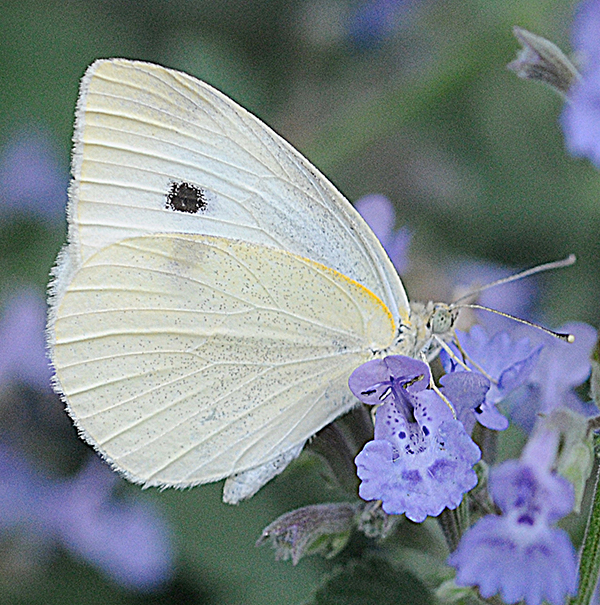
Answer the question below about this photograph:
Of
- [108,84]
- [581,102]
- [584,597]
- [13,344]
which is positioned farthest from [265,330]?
[13,344]

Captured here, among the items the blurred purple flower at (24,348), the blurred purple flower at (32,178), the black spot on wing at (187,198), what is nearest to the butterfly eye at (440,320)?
the black spot on wing at (187,198)

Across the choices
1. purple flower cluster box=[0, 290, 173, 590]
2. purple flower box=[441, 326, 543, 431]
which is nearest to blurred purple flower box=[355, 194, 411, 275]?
purple flower box=[441, 326, 543, 431]

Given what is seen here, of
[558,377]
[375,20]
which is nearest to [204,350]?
[558,377]

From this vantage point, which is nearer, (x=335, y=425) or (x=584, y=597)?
(x=584, y=597)

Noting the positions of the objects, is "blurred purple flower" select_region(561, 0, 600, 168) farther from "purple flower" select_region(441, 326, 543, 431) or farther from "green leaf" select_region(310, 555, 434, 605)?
"green leaf" select_region(310, 555, 434, 605)

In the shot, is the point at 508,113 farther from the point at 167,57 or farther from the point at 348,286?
the point at 348,286

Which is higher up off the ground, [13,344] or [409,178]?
[409,178]

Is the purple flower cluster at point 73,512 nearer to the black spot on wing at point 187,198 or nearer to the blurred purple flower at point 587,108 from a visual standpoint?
the black spot on wing at point 187,198

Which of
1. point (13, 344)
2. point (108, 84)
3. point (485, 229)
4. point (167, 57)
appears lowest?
point (13, 344)
